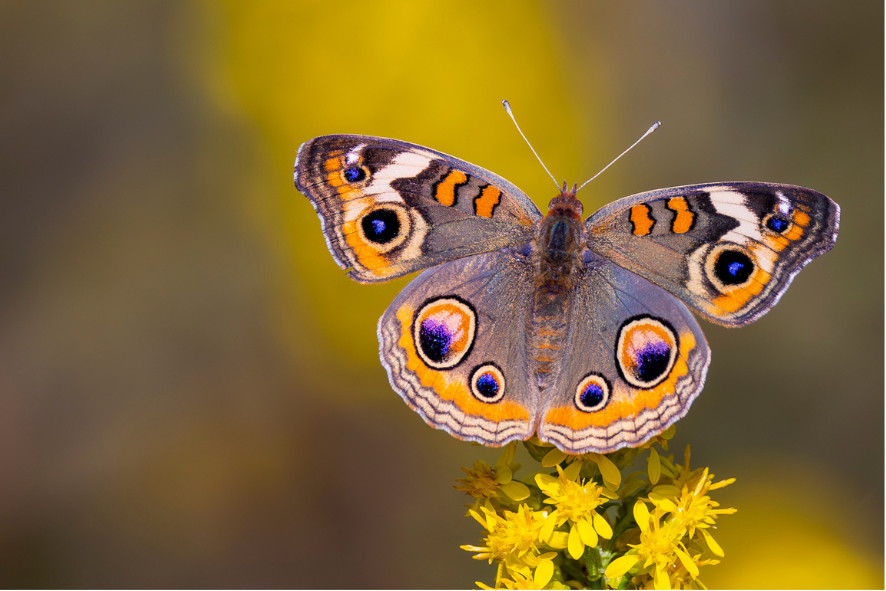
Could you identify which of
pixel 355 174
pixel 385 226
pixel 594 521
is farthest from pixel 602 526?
pixel 355 174

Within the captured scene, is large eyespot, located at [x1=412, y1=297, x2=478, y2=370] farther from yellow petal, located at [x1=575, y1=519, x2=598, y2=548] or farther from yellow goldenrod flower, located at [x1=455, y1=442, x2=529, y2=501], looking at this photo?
yellow petal, located at [x1=575, y1=519, x2=598, y2=548]

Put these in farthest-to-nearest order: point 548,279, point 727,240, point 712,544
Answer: point 548,279 < point 727,240 < point 712,544

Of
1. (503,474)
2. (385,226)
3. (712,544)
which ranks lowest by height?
(712,544)

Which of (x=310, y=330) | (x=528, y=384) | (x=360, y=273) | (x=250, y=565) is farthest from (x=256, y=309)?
(x=528, y=384)

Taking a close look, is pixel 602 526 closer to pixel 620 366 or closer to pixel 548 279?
pixel 620 366

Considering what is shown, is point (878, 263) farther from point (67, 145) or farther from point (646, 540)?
point (67, 145)

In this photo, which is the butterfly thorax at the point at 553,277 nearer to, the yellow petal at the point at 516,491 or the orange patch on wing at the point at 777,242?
the yellow petal at the point at 516,491
